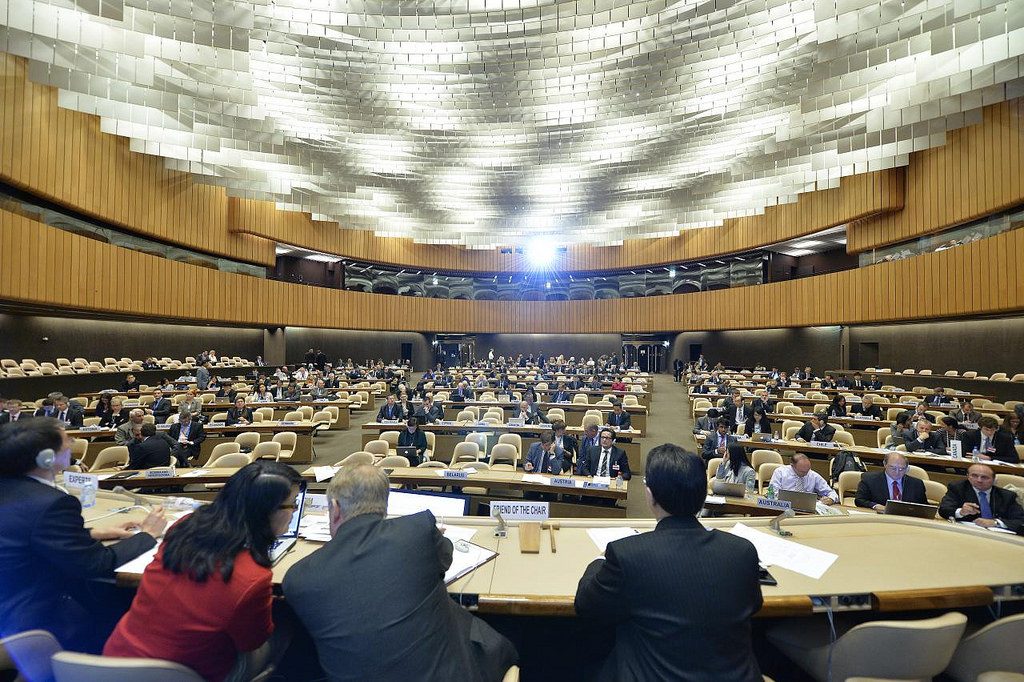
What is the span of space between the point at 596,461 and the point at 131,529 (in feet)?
16.8

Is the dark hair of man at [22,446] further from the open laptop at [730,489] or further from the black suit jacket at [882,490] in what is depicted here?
the black suit jacket at [882,490]

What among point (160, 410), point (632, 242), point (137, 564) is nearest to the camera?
point (137, 564)

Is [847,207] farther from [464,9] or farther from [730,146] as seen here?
[464,9]

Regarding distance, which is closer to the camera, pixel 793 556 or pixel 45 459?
pixel 45 459

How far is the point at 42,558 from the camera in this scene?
2004 millimetres

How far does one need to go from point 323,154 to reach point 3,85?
268 inches

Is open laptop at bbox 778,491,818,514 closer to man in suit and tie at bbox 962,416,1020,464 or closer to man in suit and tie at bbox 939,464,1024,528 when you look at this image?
man in suit and tie at bbox 939,464,1024,528

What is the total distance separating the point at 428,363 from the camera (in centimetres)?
2900

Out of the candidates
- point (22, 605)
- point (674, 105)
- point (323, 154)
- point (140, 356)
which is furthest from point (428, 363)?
point (22, 605)

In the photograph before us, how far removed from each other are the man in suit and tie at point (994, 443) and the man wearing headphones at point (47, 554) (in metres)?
9.42

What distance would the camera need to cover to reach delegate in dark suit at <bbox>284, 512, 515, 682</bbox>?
58.6 inches

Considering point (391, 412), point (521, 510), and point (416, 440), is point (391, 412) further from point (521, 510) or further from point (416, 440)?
point (521, 510)

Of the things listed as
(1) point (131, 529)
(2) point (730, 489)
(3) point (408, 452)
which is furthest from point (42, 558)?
(3) point (408, 452)

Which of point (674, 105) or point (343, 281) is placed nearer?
point (674, 105)
